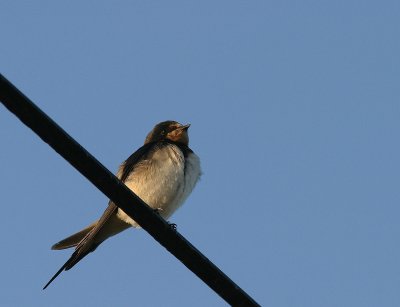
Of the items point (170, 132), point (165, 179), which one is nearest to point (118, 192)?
point (165, 179)

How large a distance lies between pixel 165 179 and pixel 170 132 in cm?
109

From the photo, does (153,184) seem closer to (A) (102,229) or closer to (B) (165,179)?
(B) (165,179)

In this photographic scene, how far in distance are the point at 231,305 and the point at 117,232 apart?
327cm

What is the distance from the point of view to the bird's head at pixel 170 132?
7.26m

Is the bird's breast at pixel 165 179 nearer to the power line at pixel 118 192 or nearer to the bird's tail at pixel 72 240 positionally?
the bird's tail at pixel 72 240

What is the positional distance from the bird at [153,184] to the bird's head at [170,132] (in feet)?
1.68

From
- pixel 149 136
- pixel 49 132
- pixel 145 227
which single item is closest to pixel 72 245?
pixel 149 136

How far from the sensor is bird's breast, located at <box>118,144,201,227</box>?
6.34 meters

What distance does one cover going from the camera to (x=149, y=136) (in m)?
7.61

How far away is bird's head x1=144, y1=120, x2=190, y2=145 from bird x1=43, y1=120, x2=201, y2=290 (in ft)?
1.68

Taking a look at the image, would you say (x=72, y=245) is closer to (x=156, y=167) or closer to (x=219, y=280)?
(x=156, y=167)

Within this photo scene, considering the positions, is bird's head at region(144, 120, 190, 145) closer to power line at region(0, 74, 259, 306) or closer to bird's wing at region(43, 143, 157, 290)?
bird's wing at region(43, 143, 157, 290)

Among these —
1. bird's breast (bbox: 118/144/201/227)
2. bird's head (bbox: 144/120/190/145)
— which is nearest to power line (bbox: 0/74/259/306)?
bird's breast (bbox: 118/144/201/227)

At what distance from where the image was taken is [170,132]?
7359 millimetres
